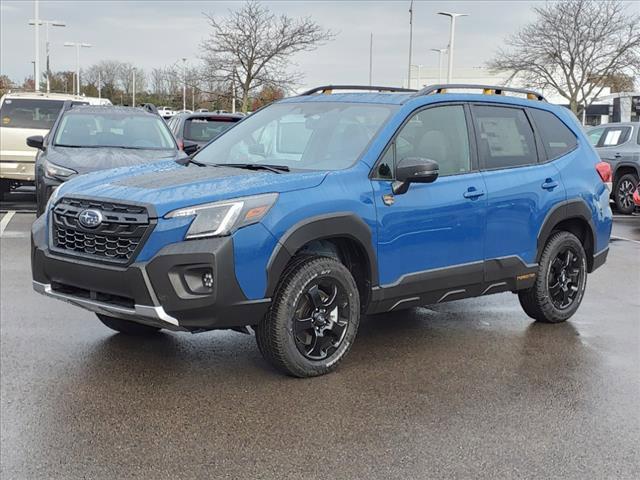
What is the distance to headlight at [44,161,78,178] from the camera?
9164 millimetres

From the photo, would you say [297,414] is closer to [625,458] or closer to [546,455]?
[546,455]

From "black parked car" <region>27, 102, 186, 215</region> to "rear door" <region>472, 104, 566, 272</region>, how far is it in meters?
4.35

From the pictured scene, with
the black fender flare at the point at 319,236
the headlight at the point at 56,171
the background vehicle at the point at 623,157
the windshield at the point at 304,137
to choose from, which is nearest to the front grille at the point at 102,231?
the black fender flare at the point at 319,236

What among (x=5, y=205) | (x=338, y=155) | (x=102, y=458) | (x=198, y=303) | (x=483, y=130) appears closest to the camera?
(x=102, y=458)

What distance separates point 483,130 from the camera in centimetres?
566

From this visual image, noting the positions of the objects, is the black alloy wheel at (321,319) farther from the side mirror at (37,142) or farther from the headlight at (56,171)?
the side mirror at (37,142)

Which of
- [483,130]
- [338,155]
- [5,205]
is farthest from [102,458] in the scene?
[5,205]

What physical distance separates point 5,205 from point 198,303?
10.6 m

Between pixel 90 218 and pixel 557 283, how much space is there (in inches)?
146

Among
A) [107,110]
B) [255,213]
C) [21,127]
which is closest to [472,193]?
[255,213]

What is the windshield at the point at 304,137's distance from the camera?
505 cm

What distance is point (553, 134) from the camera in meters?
6.21

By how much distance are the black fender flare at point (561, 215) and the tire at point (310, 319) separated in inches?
71.6

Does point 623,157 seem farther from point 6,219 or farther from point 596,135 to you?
point 6,219
